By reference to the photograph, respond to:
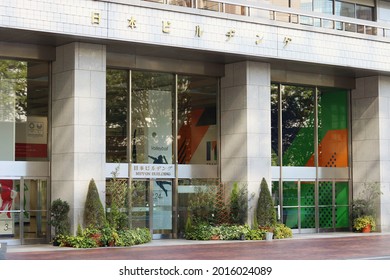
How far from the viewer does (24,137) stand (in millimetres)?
28188

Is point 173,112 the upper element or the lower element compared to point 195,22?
lower

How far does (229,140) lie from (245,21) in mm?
4880

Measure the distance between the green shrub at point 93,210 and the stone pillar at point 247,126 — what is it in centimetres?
665

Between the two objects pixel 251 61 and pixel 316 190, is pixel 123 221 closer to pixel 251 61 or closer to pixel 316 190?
pixel 251 61

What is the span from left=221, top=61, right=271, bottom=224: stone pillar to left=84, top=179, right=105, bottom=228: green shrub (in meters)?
6.65

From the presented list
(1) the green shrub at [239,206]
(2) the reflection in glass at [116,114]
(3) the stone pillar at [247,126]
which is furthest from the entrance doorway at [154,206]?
(3) the stone pillar at [247,126]

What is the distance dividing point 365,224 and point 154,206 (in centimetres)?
1010

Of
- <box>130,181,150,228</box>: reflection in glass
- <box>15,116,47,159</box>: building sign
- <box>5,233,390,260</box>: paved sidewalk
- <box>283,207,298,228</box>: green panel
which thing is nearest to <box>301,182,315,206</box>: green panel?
<box>283,207,298,228</box>: green panel

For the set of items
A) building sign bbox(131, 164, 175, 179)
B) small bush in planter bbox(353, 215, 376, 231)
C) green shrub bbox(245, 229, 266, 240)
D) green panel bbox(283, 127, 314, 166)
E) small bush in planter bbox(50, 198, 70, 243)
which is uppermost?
green panel bbox(283, 127, 314, 166)

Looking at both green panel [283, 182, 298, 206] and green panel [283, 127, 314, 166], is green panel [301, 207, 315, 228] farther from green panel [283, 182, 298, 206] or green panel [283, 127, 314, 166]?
green panel [283, 127, 314, 166]

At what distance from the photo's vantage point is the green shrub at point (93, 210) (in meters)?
26.8

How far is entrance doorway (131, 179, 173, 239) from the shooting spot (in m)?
30.1

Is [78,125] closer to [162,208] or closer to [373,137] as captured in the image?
[162,208]
